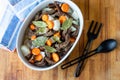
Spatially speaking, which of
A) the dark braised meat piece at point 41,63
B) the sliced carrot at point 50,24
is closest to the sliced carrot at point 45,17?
the sliced carrot at point 50,24

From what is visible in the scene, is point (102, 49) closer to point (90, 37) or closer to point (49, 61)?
point (90, 37)

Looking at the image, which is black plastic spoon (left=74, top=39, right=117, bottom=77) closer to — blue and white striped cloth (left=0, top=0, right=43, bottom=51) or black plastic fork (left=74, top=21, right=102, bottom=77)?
black plastic fork (left=74, top=21, right=102, bottom=77)

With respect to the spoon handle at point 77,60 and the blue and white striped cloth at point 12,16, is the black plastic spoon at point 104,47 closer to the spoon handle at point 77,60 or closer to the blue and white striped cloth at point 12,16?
the spoon handle at point 77,60

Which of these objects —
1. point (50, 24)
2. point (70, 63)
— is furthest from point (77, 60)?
point (50, 24)

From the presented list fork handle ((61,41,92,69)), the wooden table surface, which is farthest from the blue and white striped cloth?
fork handle ((61,41,92,69))

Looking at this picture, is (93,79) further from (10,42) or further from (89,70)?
(10,42)
